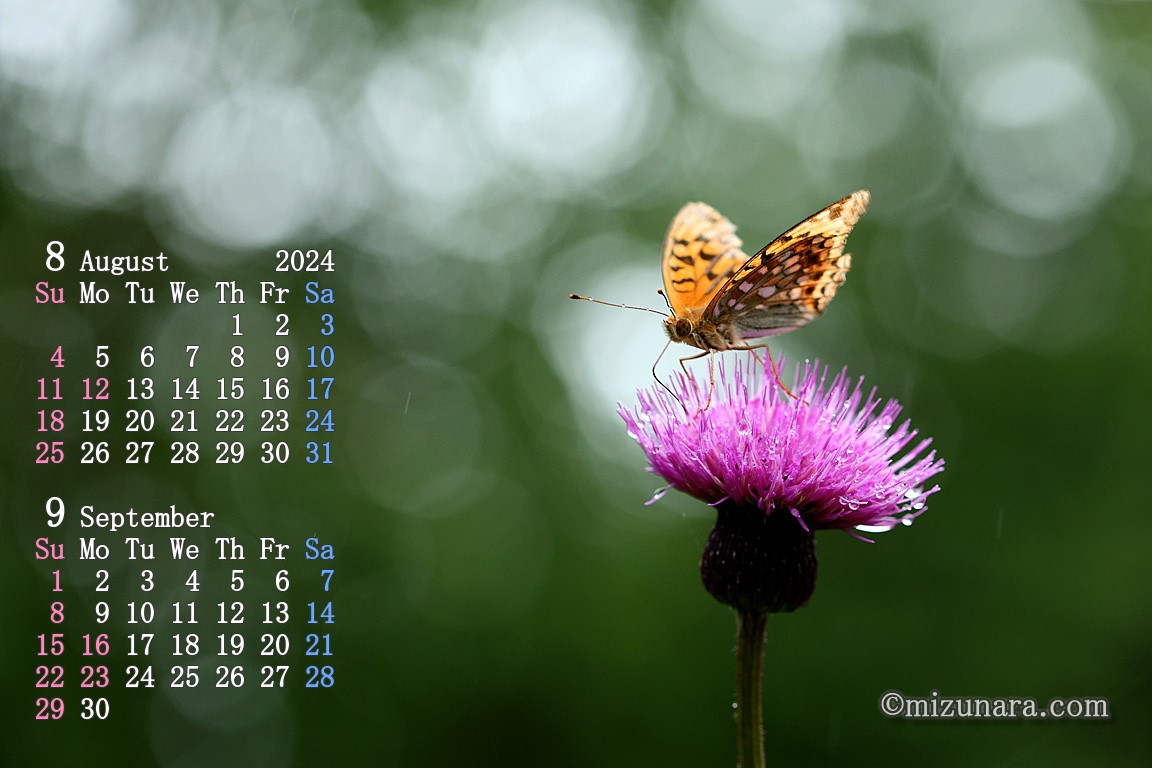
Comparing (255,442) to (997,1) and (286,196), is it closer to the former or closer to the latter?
(286,196)

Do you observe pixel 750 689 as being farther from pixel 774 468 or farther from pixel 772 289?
pixel 772 289

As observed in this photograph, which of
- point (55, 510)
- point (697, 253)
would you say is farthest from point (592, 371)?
point (697, 253)

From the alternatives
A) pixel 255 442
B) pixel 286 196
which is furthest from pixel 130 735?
pixel 286 196

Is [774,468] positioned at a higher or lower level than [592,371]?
lower

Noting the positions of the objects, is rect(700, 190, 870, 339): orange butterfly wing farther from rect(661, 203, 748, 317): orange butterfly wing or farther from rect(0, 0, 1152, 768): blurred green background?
rect(0, 0, 1152, 768): blurred green background
